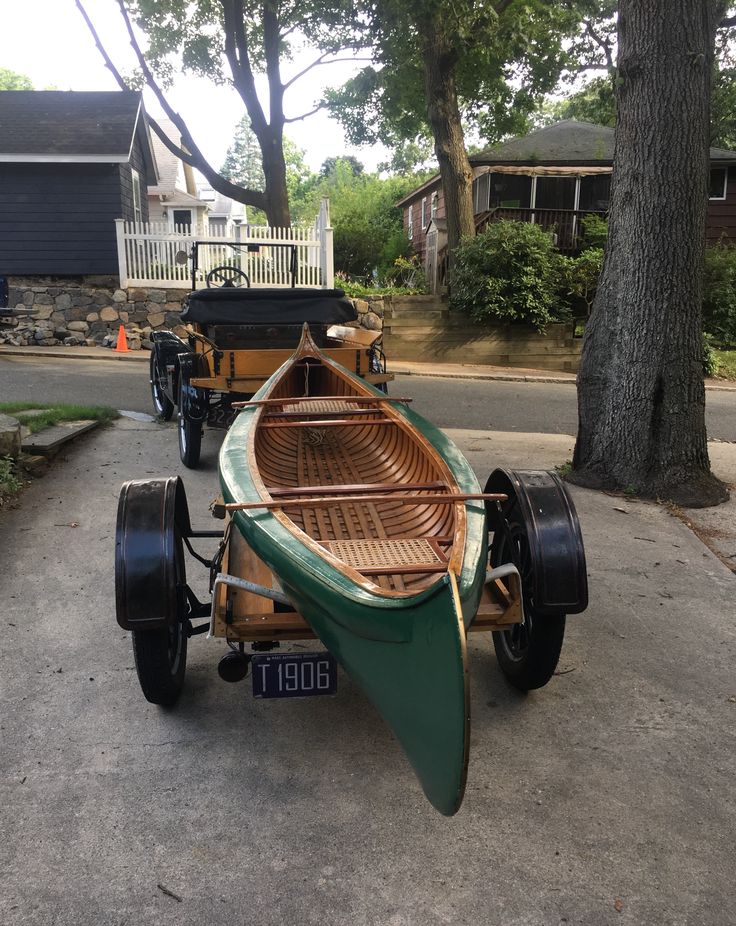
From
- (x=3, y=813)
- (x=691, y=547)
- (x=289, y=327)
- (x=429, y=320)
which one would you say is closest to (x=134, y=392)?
(x=289, y=327)

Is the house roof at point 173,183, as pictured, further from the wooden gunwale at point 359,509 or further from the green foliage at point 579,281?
the wooden gunwale at point 359,509

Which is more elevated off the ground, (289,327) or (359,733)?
(289,327)

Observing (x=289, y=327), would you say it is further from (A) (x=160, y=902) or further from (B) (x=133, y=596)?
(A) (x=160, y=902)

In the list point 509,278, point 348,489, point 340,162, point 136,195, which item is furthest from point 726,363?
point 340,162

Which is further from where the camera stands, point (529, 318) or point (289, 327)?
point (529, 318)

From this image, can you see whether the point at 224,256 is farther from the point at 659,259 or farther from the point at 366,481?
the point at 366,481

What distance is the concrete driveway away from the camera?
224cm

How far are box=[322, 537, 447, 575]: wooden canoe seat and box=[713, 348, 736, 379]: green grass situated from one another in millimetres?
13491

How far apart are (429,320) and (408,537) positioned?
12951mm

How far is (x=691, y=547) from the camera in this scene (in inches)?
209

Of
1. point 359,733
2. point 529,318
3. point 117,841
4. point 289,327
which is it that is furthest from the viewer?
Answer: point 529,318

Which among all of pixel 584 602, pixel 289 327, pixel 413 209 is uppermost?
pixel 413 209

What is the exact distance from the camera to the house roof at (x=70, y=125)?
56.9 feet

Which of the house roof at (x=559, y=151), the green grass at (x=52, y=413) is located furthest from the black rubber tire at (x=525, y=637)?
the house roof at (x=559, y=151)
